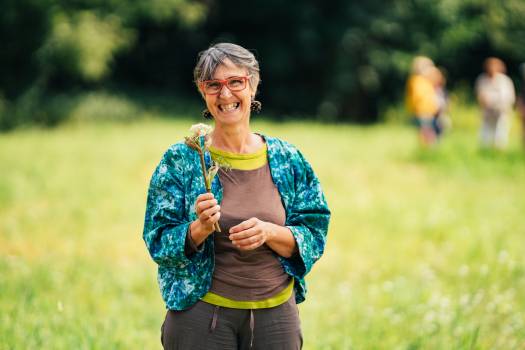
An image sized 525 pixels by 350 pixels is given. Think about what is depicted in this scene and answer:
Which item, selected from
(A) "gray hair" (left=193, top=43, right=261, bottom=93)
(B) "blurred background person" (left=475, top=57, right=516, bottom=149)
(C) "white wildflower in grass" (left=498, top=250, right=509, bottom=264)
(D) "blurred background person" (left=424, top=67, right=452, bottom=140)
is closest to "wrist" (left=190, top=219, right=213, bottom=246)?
(A) "gray hair" (left=193, top=43, right=261, bottom=93)

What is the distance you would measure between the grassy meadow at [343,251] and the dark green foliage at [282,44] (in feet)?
16.0

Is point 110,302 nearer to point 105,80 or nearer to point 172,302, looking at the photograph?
point 172,302

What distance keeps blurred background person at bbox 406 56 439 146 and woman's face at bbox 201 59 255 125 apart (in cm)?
1041

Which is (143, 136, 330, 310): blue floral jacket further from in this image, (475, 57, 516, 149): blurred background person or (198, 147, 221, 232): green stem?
(475, 57, 516, 149): blurred background person

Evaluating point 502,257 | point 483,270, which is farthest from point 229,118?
point 502,257

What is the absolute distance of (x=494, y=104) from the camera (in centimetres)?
1281

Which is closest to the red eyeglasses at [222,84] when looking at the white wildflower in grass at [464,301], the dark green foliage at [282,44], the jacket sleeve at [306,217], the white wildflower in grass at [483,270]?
the jacket sleeve at [306,217]

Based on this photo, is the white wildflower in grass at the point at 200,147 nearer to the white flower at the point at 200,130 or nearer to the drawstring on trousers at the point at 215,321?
the white flower at the point at 200,130

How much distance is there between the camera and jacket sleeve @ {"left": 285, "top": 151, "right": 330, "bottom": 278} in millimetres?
2604

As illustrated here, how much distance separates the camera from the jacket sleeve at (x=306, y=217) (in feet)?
8.54

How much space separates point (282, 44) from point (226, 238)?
72.8 feet

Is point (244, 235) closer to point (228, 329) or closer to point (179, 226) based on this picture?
point (179, 226)

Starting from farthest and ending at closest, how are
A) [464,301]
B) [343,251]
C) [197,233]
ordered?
[343,251] → [464,301] → [197,233]

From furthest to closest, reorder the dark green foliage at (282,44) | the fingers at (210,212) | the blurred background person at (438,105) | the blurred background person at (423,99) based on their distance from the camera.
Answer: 1. the dark green foliage at (282,44)
2. the blurred background person at (438,105)
3. the blurred background person at (423,99)
4. the fingers at (210,212)
